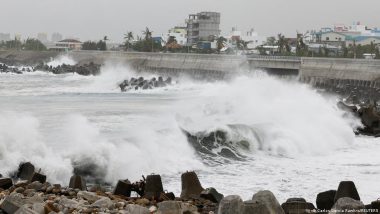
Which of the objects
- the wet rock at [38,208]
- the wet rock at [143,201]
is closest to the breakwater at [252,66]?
the wet rock at [143,201]

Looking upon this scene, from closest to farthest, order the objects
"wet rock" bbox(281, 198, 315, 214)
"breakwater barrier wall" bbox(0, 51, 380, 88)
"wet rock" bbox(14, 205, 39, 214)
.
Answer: "wet rock" bbox(14, 205, 39, 214), "wet rock" bbox(281, 198, 315, 214), "breakwater barrier wall" bbox(0, 51, 380, 88)

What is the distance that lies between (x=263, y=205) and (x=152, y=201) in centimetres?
216

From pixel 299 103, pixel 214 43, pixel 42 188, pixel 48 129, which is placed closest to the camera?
pixel 42 188

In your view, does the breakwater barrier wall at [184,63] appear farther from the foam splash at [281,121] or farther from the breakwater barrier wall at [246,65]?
the foam splash at [281,121]

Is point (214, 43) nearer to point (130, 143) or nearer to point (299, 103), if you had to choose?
point (299, 103)

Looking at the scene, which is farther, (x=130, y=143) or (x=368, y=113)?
(x=368, y=113)

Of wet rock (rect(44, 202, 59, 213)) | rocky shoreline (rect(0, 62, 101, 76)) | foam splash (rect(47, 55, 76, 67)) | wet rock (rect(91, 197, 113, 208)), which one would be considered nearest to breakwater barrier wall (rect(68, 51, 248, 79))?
rocky shoreline (rect(0, 62, 101, 76))

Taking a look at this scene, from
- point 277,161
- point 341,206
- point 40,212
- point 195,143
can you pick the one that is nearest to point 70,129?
point 195,143

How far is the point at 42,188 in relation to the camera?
7.27 metres

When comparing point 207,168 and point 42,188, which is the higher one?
point 42,188

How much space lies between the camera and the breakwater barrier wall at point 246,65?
36688 mm

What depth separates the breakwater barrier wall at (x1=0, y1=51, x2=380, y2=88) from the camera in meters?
36.7

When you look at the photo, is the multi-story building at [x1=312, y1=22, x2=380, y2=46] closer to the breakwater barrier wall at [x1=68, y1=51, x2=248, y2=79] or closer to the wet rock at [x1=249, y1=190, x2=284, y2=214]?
→ the breakwater barrier wall at [x1=68, y1=51, x2=248, y2=79]

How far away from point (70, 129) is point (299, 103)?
934 centimetres
